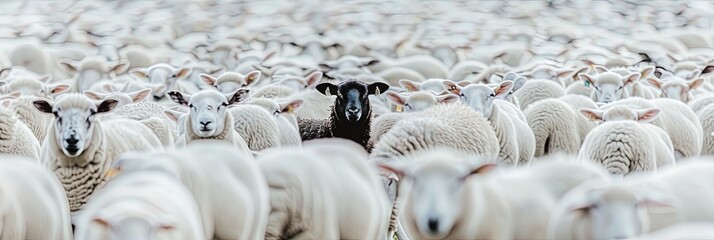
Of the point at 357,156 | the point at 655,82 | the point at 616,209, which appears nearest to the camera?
the point at 616,209

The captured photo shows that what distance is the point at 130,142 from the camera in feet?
24.4

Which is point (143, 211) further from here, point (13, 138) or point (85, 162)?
point (13, 138)

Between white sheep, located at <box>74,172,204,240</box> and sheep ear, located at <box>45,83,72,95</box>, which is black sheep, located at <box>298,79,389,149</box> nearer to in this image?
sheep ear, located at <box>45,83,72,95</box>

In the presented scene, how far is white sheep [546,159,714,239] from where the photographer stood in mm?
4988

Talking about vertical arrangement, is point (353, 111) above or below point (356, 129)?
above

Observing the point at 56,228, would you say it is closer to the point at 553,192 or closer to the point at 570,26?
the point at 553,192

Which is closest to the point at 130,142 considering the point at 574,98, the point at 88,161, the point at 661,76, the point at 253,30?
the point at 88,161

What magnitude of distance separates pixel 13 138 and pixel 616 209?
13.0 feet

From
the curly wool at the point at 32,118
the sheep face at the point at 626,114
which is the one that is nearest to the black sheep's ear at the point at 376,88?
the sheep face at the point at 626,114

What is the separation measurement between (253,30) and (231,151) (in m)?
24.0

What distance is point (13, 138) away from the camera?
7652 mm

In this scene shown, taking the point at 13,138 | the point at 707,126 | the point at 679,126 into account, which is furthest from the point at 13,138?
the point at 707,126

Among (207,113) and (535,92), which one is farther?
(535,92)

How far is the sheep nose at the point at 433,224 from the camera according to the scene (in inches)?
206
